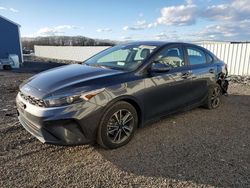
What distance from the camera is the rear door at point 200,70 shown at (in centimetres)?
507

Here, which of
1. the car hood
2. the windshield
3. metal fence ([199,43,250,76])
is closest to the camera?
the car hood

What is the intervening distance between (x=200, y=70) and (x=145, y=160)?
2637 millimetres

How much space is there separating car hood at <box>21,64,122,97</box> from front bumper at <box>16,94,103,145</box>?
11.8 inches

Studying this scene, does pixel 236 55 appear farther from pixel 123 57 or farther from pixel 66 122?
pixel 66 122

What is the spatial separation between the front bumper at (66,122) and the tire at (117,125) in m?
0.15

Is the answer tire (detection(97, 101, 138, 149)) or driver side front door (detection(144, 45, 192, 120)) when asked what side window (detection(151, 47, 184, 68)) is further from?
tire (detection(97, 101, 138, 149))

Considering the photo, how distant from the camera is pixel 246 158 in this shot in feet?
11.8

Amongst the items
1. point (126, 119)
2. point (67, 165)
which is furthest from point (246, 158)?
point (67, 165)

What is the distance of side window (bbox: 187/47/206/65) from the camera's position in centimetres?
511

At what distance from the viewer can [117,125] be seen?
3752mm

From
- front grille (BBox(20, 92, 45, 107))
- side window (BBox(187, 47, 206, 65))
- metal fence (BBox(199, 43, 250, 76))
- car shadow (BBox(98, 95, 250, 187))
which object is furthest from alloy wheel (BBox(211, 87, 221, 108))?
metal fence (BBox(199, 43, 250, 76))

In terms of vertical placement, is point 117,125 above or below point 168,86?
below

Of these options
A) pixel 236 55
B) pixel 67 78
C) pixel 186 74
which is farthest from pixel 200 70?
pixel 236 55

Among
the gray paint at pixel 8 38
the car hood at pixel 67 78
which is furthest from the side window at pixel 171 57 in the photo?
the gray paint at pixel 8 38
